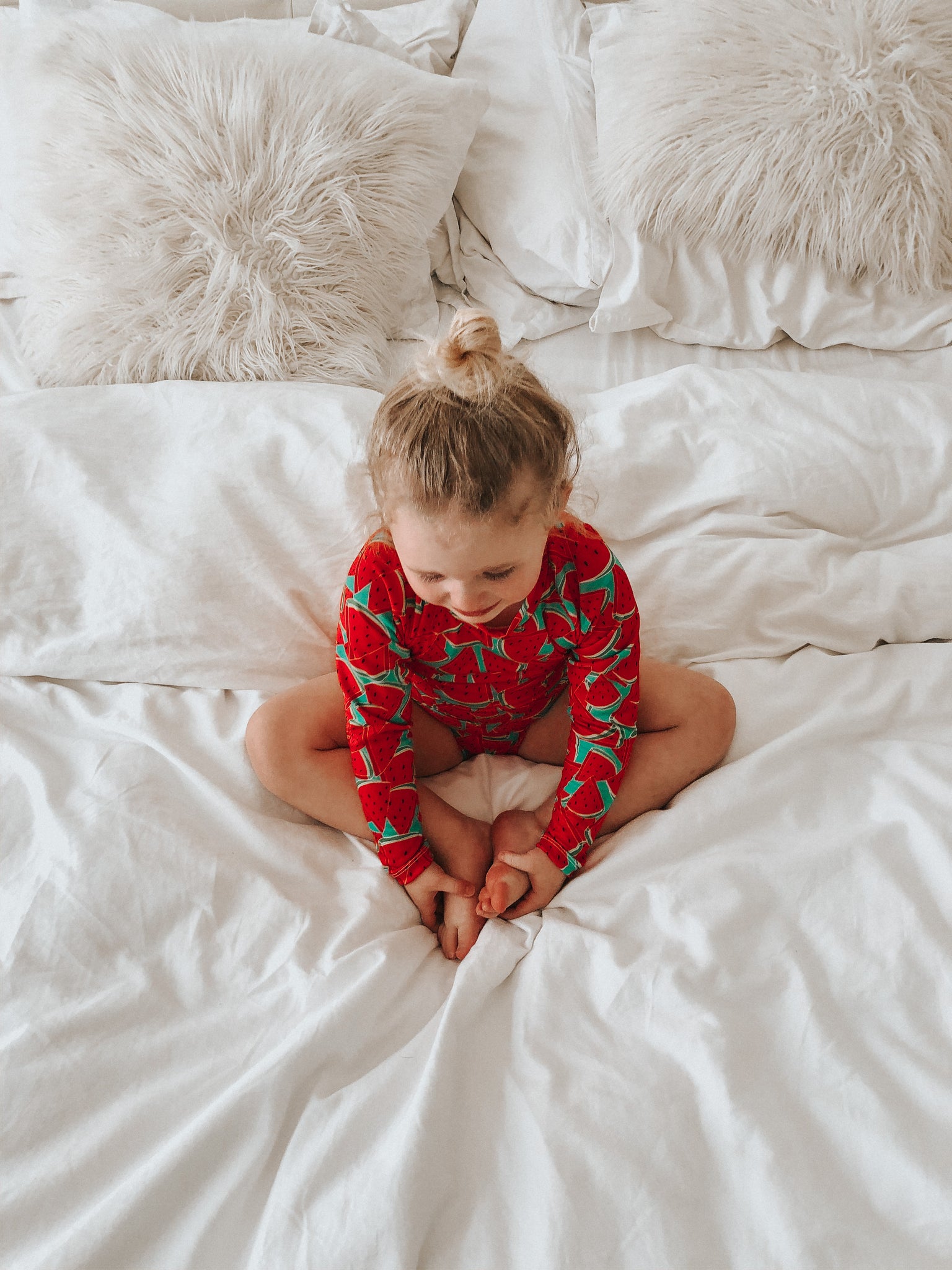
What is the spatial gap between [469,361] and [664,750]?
450 mm

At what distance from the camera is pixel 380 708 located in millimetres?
911

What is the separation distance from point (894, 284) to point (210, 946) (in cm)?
120

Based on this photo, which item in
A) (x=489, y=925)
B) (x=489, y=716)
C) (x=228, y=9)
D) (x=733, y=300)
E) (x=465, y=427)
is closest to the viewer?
(x=465, y=427)

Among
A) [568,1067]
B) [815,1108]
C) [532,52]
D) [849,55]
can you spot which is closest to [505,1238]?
[568,1067]

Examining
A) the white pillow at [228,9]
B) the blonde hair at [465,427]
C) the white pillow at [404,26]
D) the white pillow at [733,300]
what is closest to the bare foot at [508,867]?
the blonde hair at [465,427]

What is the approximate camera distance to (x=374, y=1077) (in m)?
0.71

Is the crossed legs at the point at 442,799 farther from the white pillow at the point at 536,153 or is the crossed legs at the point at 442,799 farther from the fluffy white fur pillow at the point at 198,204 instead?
the white pillow at the point at 536,153

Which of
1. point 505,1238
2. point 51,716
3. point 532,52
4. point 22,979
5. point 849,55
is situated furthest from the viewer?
point 532,52

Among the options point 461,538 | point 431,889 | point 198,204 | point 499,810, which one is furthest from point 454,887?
point 198,204

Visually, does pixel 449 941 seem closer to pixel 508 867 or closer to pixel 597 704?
pixel 508 867

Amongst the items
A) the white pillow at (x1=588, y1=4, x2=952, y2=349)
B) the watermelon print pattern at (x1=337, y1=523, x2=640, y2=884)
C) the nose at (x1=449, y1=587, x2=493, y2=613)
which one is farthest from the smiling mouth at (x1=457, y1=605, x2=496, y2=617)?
the white pillow at (x1=588, y1=4, x2=952, y2=349)

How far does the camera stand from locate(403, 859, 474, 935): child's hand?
2.91ft

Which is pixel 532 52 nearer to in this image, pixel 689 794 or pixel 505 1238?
pixel 689 794

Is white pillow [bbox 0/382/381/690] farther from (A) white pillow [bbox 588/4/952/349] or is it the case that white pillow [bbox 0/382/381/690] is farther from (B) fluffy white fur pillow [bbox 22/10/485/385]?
(A) white pillow [bbox 588/4/952/349]
